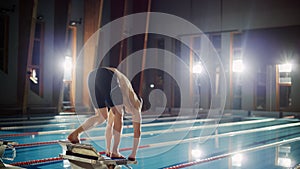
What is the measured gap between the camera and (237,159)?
3.52 meters

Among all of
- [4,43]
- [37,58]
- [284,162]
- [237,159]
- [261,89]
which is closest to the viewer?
[284,162]

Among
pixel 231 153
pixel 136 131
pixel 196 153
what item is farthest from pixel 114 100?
pixel 231 153

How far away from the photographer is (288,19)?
10023mm

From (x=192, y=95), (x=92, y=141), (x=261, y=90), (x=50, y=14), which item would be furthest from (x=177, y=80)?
(x=92, y=141)

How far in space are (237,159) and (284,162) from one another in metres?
0.46

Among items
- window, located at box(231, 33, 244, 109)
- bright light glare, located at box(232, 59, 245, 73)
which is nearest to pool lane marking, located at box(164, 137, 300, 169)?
window, located at box(231, 33, 244, 109)

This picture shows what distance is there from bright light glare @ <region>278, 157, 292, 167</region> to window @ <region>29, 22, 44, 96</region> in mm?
7180

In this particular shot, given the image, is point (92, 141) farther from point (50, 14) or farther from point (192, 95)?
point (192, 95)

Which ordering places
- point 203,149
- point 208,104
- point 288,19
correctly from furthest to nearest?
1. point 208,104
2. point 288,19
3. point 203,149

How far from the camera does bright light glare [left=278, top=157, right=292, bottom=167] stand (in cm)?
324

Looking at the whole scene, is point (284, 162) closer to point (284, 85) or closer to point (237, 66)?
point (284, 85)

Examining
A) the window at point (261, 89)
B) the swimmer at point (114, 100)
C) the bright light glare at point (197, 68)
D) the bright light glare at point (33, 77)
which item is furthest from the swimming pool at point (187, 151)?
the bright light glare at point (197, 68)

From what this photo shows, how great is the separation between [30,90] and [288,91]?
7.61 metres

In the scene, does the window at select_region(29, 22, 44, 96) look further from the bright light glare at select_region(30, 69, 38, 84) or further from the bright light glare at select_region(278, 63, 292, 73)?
the bright light glare at select_region(278, 63, 292, 73)
